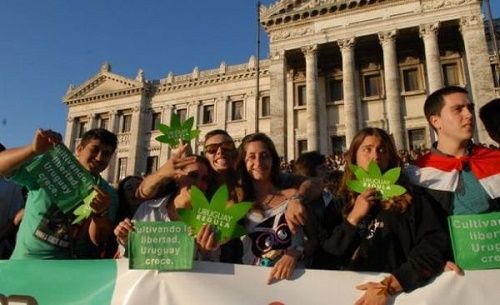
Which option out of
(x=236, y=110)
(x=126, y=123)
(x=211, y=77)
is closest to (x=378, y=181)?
(x=236, y=110)

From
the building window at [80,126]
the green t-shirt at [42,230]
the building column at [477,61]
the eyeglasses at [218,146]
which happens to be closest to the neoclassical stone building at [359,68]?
the building column at [477,61]

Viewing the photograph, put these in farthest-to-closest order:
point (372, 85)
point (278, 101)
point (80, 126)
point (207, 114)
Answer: point (80, 126) < point (207, 114) < point (372, 85) < point (278, 101)

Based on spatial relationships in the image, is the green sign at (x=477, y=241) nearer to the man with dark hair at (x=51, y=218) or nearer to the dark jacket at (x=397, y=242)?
the dark jacket at (x=397, y=242)

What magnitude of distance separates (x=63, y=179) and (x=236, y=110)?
94.9ft

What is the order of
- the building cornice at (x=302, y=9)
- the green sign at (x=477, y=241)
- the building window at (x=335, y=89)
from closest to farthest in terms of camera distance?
the green sign at (x=477, y=241) → the building cornice at (x=302, y=9) → the building window at (x=335, y=89)

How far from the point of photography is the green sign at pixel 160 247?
2.49m

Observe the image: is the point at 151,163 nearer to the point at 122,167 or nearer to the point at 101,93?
the point at 122,167

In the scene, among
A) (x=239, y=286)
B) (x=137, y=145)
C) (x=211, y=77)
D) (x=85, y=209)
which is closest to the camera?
(x=239, y=286)

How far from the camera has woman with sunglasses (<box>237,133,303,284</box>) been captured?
2.73m

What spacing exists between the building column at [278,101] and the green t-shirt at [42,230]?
1965cm

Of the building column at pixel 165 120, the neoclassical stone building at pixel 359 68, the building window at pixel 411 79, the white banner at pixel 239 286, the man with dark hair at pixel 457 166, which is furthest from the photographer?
the building column at pixel 165 120

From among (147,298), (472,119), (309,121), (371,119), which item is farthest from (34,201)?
(371,119)

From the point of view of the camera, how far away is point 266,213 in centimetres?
294

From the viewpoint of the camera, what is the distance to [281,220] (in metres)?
2.88
